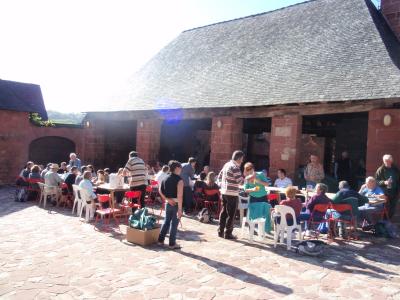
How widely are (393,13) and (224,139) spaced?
7406 mm

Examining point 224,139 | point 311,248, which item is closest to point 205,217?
point 311,248

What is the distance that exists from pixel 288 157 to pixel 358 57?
3.58m

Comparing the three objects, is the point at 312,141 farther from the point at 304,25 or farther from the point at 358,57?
the point at 358,57

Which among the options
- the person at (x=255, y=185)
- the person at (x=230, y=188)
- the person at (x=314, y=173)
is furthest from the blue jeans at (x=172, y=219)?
the person at (x=314, y=173)

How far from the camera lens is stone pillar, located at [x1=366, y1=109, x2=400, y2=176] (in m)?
8.76

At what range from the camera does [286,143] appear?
10820 millimetres

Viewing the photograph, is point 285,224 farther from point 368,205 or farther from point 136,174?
point 136,174

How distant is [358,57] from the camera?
10.7 metres

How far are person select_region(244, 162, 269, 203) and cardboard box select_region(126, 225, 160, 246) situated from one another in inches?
75.1

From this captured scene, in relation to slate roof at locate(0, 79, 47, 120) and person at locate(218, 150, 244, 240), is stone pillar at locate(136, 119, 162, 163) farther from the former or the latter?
person at locate(218, 150, 244, 240)

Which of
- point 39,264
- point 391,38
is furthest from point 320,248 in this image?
point 391,38

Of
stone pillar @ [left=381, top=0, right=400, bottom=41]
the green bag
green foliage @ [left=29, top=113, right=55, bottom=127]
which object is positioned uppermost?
stone pillar @ [left=381, top=0, right=400, bottom=41]

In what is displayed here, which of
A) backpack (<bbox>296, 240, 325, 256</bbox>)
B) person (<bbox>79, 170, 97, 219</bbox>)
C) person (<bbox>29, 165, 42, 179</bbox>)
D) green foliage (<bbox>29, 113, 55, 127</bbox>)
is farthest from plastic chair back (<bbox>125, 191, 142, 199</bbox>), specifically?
green foliage (<bbox>29, 113, 55, 127</bbox>)

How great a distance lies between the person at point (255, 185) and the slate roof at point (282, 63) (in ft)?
12.4
